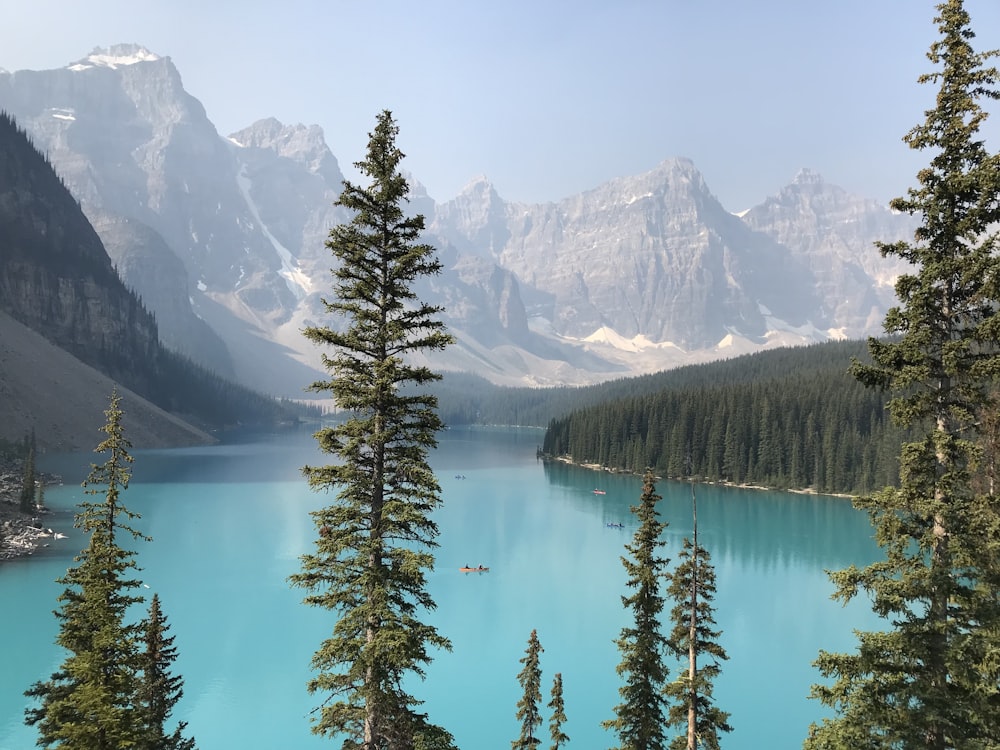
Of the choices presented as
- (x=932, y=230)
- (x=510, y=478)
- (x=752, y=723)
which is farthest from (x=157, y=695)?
(x=510, y=478)

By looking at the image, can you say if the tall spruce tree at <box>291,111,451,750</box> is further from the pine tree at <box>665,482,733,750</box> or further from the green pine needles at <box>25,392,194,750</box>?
the pine tree at <box>665,482,733,750</box>

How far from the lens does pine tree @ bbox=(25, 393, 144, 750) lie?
12.8 meters

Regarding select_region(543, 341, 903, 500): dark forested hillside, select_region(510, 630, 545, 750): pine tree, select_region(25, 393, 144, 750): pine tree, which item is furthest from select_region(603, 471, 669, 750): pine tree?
select_region(543, 341, 903, 500): dark forested hillside

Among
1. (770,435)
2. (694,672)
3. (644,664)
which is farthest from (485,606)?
(770,435)

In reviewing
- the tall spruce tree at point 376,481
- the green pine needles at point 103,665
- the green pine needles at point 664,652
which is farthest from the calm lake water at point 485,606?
the tall spruce tree at point 376,481

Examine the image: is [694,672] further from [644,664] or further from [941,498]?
[941,498]

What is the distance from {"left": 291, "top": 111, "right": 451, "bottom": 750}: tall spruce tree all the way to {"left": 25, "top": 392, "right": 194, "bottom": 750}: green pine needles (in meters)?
4.25

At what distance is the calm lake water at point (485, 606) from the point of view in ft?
135

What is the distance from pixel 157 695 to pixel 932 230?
26207mm

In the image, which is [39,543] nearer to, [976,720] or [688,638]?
[688,638]

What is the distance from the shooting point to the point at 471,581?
71.9 metres

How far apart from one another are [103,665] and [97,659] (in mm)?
Answer: 770

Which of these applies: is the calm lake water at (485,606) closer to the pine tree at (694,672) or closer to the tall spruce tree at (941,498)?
the pine tree at (694,672)

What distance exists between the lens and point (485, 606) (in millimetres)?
62906
